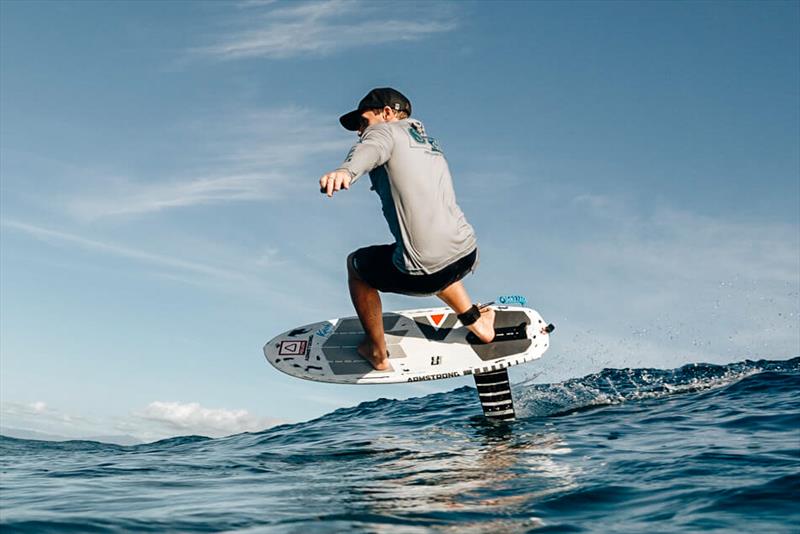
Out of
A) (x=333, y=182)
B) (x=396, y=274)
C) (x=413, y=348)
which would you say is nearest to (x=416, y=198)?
(x=396, y=274)

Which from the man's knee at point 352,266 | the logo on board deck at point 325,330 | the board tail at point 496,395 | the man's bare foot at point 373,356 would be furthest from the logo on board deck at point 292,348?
the board tail at point 496,395

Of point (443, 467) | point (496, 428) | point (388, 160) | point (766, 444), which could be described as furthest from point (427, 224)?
point (766, 444)

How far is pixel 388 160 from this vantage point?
655 cm

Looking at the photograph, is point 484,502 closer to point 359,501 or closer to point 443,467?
point 359,501

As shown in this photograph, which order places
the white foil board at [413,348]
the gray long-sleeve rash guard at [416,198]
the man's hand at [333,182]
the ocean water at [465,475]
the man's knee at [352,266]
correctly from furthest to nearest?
the white foil board at [413,348] → the man's knee at [352,266] → the gray long-sleeve rash guard at [416,198] → the man's hand at [333,182] → the ocean water at [465,475]

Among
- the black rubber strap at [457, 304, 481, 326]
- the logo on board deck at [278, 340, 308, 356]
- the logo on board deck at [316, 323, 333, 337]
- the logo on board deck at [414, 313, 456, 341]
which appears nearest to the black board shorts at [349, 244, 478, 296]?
the black rubber strap at [457, 304, 481, 326]

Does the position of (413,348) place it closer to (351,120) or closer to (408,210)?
(408,210)

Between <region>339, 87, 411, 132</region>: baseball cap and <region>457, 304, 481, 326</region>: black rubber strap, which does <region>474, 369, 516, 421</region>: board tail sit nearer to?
<region>457, 304, 481, 326</region>: black rubber strap

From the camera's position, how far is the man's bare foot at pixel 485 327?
27.5ft

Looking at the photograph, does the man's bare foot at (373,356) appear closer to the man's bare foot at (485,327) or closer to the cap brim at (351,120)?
the man's bare foot at (485,327)

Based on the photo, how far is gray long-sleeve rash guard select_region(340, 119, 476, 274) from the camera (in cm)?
661

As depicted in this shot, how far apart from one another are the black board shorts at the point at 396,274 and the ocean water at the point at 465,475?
1.63 meters

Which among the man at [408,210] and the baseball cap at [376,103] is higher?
the baseball cap at [376,103]

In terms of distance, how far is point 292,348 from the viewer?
9516mm
